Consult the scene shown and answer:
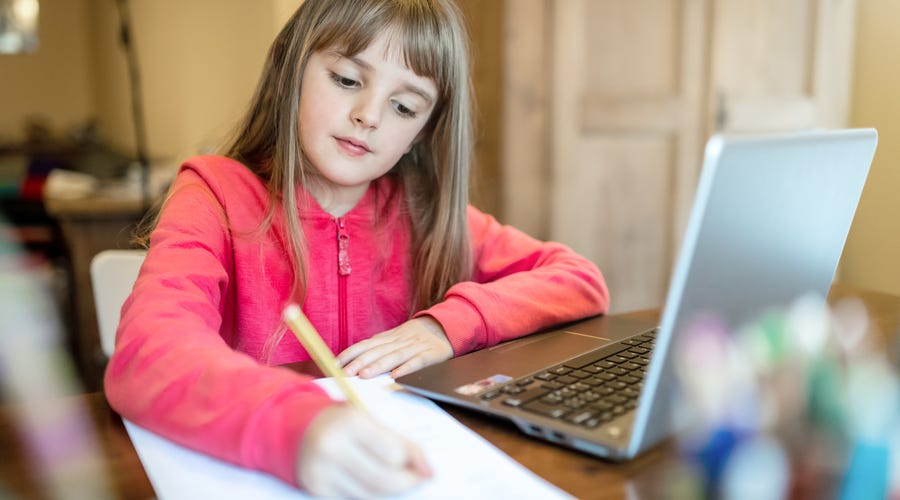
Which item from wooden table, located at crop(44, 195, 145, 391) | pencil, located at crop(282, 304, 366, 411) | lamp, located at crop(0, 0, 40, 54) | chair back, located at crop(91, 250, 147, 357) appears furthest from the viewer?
lamp, located at crop(0, 0, 40, 54)

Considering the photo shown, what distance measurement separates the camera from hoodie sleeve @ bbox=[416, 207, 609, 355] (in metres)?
0.82

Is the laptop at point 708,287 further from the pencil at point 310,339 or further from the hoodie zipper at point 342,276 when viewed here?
the hoodie zipper at point 342,276

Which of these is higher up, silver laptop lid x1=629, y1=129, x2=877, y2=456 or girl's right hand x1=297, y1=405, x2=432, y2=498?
silver laptop lid x1=629, y1=129, x2=877, y2=456

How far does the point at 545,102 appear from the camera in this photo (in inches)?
84.0

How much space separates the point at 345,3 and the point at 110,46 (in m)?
5.29

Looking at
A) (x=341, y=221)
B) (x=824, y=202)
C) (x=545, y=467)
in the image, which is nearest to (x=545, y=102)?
(x=341, y=221)

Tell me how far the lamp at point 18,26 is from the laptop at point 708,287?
545 centimetres

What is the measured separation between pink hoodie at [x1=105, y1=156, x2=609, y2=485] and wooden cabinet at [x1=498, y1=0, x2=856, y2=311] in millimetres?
1033

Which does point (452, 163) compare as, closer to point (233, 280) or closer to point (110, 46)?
point (233, 280)

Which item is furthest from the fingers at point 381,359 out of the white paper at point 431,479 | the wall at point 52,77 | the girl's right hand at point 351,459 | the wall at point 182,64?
the wall at point 52,77

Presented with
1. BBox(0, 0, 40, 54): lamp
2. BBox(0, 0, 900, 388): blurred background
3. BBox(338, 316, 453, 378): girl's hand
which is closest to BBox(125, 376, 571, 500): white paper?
BBox(338, 316, 453, 378): girl's hand

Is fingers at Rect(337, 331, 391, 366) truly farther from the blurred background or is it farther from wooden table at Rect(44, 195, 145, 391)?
wooden table at Rect(44, 195, 145, 391)

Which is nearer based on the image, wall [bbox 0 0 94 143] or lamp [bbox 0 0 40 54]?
lamp [bbox 0 0 40 54]

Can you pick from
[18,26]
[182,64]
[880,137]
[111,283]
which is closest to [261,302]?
[111,283]
